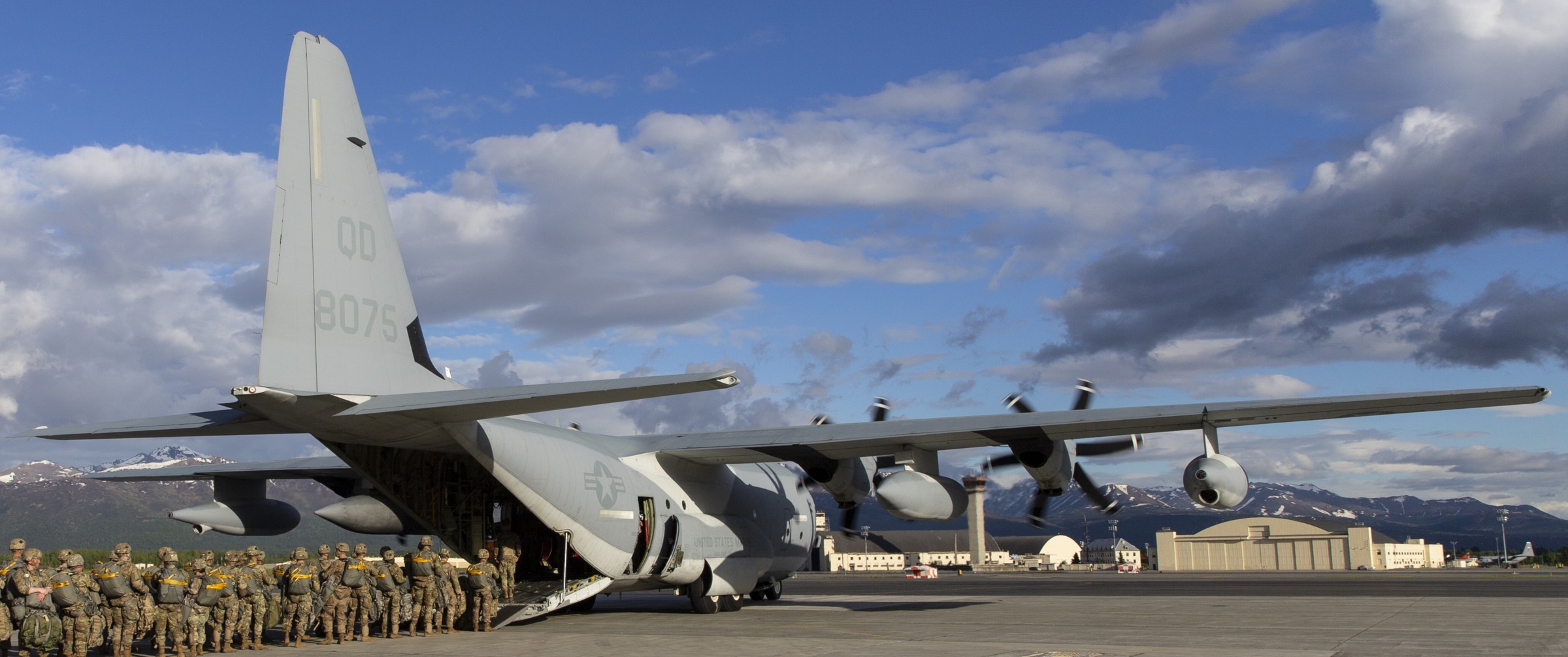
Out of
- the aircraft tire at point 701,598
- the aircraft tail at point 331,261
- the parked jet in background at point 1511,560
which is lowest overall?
the parked jet in background at point 1511,560

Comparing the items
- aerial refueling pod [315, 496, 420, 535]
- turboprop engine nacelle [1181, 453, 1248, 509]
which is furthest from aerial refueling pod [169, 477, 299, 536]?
turboprop engine nacelle [1181, 453, 1248, 509]

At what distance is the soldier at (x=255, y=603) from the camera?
1274 cm

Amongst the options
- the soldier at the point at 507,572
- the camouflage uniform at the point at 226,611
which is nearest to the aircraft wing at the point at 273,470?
the soldier at the point at 507,572

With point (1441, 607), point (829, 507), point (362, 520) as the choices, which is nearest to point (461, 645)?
point (362, 520)

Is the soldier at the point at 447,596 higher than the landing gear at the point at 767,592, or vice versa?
the soldier at the point at 447,596

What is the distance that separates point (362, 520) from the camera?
621 inches

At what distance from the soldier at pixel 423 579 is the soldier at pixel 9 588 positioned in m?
4.19

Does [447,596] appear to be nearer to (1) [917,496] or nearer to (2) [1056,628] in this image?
(1) [917,496]

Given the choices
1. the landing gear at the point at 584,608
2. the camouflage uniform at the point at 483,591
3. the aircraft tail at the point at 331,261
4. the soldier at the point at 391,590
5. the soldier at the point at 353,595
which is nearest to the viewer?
the aircraft tail at the point at 331,261

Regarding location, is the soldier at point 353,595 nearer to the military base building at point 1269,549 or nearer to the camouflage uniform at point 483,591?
the camouflage uniform at point 483,591

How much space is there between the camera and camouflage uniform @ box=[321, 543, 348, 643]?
13.2 meters

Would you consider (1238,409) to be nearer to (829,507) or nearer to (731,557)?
(731,557)

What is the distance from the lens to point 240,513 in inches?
695

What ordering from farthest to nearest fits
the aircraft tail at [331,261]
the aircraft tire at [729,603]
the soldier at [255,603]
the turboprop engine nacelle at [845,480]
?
1. the aircraft tire at [729,603]
2. the turboprop engine nacelle at [845,480]
3. the soldier at [255,603]
4. the aircraft tail at [331,261]
